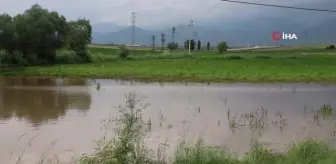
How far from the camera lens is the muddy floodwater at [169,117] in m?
12.9

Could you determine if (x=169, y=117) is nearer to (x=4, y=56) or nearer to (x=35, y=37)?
(x=4, y=56)

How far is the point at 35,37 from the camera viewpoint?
5431 cm

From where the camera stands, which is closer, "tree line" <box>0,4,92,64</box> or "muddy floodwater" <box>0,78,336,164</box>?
"muddy floodwater" <box>0,78,336,164</box>

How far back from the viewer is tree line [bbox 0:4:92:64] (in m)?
50.8

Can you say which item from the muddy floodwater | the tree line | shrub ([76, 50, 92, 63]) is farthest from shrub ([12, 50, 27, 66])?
the muddy floodwater

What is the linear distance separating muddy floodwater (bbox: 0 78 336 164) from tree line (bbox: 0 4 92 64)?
2224cm

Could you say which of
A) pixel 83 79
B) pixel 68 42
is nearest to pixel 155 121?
pixel 83 79

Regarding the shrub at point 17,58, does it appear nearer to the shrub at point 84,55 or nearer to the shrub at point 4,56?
the shrub at point 4,56

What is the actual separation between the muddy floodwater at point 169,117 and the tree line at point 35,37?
73.0 ft

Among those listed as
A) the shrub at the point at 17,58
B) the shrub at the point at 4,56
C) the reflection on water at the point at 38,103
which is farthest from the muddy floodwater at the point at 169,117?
the shrub at the point at 17,58

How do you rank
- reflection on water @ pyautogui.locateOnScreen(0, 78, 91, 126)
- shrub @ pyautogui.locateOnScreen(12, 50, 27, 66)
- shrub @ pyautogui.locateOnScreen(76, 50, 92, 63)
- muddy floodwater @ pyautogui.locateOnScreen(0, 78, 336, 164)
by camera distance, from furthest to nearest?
shrub @ pyautogui.locateOnScreen(76, 50, 92, 63), shrub @ pyautogui.locateOnScreen(12, 50, 27, 66), reflection on water @ pyautogui.locateOnScreen(0, 78, 91, 126), muddy floodwater @ pyautogui.locateOnScreen(0, 78, 336, 164)

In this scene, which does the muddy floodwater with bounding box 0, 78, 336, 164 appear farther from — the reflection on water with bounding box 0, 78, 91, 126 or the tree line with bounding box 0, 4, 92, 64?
the tree line with bounding box 0, 4, 92, 64

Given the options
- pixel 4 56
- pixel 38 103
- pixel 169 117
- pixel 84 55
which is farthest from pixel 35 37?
pixel 169 117

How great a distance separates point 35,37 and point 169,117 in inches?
1578
